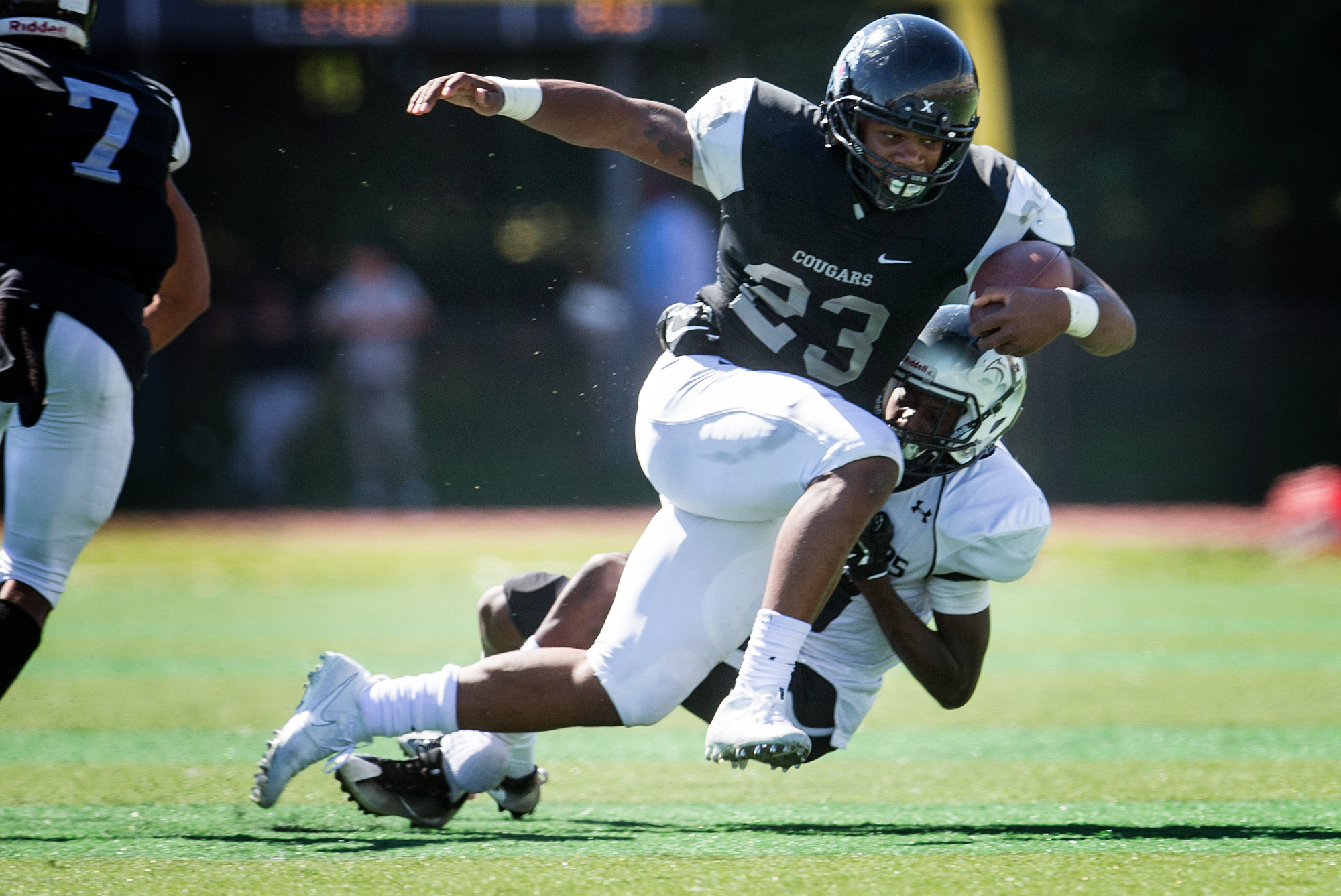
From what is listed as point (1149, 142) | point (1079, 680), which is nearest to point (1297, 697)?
point (1079, 680)

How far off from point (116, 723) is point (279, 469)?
831cm

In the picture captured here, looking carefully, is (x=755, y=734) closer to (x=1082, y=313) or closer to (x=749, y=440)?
(x=749, y=440)

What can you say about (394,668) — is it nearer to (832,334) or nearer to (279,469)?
(832,334)

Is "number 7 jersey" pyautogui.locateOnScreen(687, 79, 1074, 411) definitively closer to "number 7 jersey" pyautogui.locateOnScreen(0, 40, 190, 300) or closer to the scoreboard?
"number 7 jersey" pyautogui.locateOnScreen(0, 40, 190, 300)

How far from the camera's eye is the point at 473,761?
3.35 meters

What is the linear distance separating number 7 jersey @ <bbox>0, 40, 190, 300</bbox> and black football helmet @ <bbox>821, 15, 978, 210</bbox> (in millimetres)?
1549

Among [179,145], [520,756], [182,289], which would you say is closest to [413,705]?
[520,756]

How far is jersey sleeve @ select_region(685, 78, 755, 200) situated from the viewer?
10.6ft

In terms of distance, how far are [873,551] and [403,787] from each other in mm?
1134

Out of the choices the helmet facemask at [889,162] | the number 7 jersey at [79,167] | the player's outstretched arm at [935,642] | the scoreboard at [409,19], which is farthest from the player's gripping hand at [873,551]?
the scoreboard at [409,19]

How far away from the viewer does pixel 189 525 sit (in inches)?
443

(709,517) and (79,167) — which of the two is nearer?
(709,517)

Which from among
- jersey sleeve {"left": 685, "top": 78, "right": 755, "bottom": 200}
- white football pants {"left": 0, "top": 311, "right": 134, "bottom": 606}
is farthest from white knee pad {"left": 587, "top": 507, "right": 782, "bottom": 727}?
white football pants {"left": 0, "top": 311, "right": 134, "bottom": 606}

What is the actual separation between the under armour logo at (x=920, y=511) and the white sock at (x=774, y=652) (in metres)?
0.60
